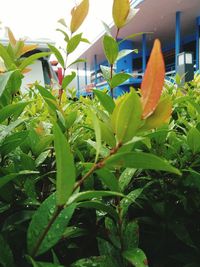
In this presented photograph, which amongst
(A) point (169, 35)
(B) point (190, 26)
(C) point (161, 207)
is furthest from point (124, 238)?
(A) point (169, 35)

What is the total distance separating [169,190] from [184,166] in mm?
54

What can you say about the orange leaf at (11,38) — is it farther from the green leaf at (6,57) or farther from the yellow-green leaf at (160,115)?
the yellow-green leaf at (160,115)

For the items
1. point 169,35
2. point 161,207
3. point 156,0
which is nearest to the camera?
point 161,207

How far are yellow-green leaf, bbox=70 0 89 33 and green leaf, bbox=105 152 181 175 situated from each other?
13.3 inches

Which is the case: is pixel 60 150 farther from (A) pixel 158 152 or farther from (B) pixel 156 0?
(B) pixel 156 0

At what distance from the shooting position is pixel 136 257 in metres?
0.40

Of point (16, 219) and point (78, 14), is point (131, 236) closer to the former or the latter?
point (16, 219)

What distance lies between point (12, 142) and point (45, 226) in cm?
14

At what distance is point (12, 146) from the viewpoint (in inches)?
17.6

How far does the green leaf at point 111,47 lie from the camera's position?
0.52m

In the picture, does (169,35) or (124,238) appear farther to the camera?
(169,35)

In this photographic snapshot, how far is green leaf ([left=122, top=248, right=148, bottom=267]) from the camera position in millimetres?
391

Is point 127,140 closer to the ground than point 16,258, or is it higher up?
higher up

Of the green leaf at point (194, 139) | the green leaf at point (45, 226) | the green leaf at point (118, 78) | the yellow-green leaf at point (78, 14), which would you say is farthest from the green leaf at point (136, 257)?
the yellow-green leaf at point (78, 14)
